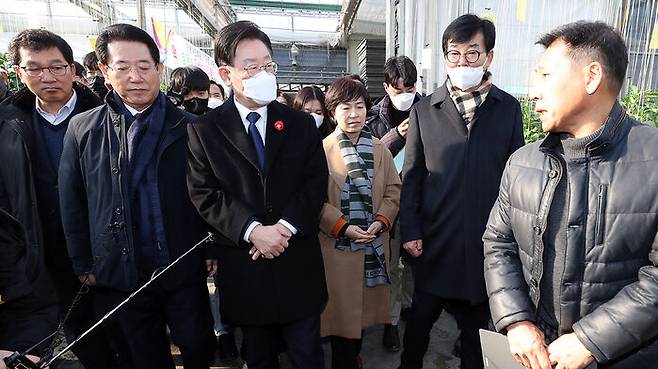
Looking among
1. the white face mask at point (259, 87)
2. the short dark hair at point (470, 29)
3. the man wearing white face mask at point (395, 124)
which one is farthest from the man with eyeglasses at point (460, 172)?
the white face mask at point (259, 87)

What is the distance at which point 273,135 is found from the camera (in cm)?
184

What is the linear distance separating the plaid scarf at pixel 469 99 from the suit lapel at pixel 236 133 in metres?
1.07

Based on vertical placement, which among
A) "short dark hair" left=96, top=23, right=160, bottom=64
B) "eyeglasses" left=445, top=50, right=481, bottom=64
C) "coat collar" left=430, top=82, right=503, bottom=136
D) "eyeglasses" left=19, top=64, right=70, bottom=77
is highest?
"short dark hair" left=96, top=23, right=160, bottom=64

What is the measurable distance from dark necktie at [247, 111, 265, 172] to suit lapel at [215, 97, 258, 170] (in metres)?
0.03

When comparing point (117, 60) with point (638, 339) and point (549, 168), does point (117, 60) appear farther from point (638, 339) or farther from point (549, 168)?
point (638, 339)

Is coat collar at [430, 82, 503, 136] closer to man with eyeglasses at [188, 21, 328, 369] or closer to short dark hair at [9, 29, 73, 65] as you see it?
man with eyeglasses at [188, 21, 328, 369]

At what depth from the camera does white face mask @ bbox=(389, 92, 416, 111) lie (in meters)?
3.13

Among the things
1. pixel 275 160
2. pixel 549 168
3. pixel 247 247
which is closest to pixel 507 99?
pixel 549 168

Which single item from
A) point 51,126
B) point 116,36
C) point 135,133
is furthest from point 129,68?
point 51,126

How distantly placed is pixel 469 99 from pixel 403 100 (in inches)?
46.4

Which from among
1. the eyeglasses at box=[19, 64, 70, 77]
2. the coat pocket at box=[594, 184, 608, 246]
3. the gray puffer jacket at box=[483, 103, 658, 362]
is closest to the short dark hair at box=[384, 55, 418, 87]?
the gray puffer jacket at box=[483, 103, 658, 362]

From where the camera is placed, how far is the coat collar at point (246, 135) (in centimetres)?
177

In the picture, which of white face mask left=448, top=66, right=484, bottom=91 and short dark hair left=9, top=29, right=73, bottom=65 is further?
short dark hair left=9, top=29, right=73, bottom=65

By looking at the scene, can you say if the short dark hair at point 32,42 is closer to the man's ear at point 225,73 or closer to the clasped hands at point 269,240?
the man's ear at point 225,73
